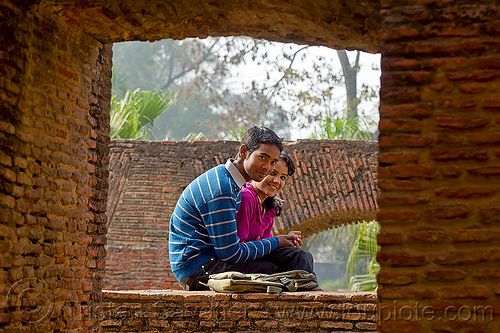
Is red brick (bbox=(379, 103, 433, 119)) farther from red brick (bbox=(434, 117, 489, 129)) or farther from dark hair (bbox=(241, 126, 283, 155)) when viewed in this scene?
dark hair (bbox=(241, 126, 283, 155))

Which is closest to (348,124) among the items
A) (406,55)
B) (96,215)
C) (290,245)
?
(290,245)

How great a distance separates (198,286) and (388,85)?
228 centimetres

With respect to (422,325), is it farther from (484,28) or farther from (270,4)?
(270,4)

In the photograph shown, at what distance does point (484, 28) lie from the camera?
2.36 metres

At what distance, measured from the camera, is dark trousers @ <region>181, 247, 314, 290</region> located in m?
3.98

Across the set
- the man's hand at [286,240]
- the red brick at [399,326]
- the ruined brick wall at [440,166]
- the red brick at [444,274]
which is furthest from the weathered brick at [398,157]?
the man's hand at [286,240]

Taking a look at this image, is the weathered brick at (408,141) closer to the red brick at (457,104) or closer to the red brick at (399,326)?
the red brick at (457,104)

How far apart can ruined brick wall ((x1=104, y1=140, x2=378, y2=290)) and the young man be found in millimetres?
4324

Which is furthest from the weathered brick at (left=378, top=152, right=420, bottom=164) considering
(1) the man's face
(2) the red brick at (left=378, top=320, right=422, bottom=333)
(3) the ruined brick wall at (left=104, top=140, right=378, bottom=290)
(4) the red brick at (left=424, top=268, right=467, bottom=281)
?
(3) the ruined brick wall at (left=104, top=140, right=378, bottom=290)

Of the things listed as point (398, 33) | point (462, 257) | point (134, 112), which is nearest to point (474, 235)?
point (462, 257)

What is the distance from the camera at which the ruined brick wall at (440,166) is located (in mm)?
2266

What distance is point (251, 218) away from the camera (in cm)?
433

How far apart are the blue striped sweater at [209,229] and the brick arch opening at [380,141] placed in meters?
0.34

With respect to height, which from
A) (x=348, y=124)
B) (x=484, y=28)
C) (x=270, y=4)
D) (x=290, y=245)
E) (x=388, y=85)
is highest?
(x=348, y=124)
